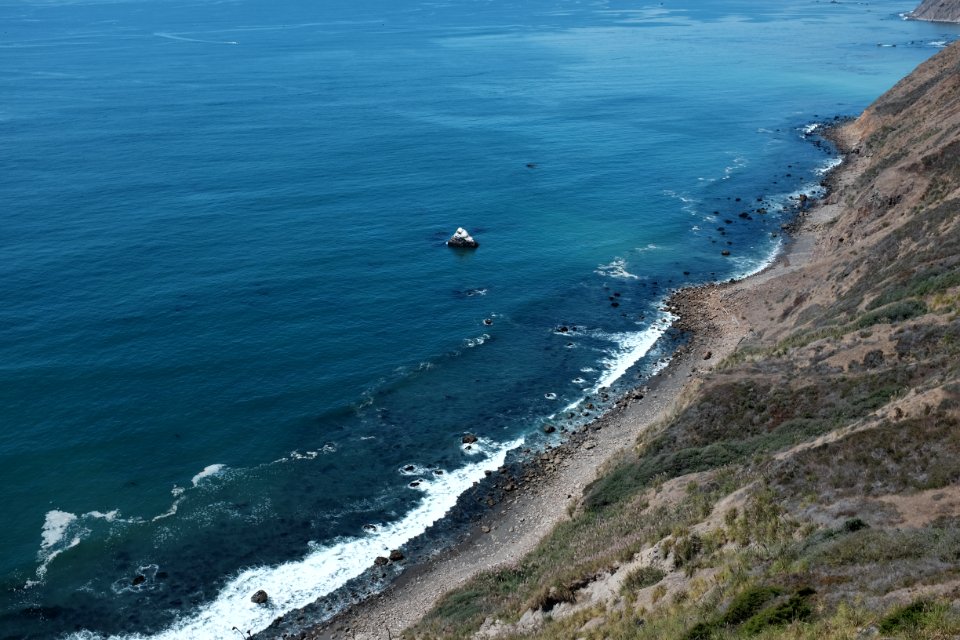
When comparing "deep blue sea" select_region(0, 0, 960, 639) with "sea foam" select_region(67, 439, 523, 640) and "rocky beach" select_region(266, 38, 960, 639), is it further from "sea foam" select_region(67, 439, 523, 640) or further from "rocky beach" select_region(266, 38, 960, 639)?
"rocky beach" select_region(266, 38, 960, 639)

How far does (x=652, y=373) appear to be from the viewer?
234 ft

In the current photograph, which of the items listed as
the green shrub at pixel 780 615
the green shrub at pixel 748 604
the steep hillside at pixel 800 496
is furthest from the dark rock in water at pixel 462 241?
the green shrub at pixel 780 615

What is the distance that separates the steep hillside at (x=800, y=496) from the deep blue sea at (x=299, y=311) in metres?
14.8

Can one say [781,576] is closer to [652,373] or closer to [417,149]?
[652,373]

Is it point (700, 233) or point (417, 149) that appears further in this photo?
point (417, 149)

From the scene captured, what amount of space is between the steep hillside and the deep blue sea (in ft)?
48.7

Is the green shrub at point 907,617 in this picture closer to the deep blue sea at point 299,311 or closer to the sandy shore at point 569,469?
the sandy shore at point 569,469

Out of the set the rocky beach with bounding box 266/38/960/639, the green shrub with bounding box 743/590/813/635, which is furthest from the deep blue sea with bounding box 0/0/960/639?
the green shrub with bounding box 743/590/813/635

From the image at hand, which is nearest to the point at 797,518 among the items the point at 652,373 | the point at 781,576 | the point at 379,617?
the point at 781,576

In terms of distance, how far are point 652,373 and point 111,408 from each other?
152 feet

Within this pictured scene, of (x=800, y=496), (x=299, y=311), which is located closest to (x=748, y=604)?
(x=800, y=496)

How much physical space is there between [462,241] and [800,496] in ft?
227

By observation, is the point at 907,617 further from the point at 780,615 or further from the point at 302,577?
the point at 302,577

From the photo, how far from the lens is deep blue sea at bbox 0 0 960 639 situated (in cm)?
5253
